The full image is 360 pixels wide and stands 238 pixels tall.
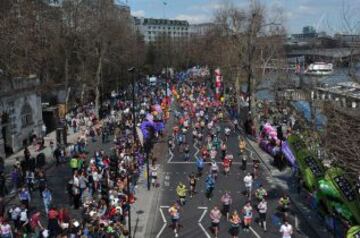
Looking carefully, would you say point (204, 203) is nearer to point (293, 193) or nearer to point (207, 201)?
point (207, 201)

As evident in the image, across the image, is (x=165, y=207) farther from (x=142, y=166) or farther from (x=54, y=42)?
(x=54, y=42)

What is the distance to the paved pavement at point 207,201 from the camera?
76.7ft

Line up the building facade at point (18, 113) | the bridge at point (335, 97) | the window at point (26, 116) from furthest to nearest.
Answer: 1. the window at point (26, 116)
2. the building facade at point (18, 113)
3. the bridge at point (335, 97)

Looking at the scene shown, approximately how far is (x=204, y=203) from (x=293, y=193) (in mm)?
4883

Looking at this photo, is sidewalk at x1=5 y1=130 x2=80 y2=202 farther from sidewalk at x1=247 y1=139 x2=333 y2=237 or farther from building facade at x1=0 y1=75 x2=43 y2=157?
sidewalk at x1=247 y1=139 x2=333 y2=237

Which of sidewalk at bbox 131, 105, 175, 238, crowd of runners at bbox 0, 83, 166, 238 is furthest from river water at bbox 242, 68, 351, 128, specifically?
crowd of runners at bbox 0, 83, 166, 238

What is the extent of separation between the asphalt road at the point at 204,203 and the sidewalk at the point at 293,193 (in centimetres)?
27

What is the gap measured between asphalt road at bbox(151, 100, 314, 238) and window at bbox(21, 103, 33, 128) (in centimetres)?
1269

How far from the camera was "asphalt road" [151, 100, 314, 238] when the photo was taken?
2336 centimetres

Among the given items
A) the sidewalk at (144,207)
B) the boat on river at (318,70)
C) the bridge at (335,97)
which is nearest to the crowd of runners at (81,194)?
the sidewalk at (144,207)

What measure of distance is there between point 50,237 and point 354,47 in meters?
13.2

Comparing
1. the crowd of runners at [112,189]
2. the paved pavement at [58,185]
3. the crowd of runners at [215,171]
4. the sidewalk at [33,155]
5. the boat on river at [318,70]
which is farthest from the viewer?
the boat on river at [318,70]

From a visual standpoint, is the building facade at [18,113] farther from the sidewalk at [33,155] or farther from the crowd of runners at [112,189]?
the crowd of runners at [112,189]

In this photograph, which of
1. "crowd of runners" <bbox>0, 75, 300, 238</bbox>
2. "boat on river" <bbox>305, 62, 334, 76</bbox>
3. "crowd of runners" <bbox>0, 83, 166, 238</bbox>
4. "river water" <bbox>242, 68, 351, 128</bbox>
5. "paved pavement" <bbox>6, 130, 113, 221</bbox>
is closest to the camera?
"crowd of runners" <bbox>0, 83, 166, 238</bbox>
